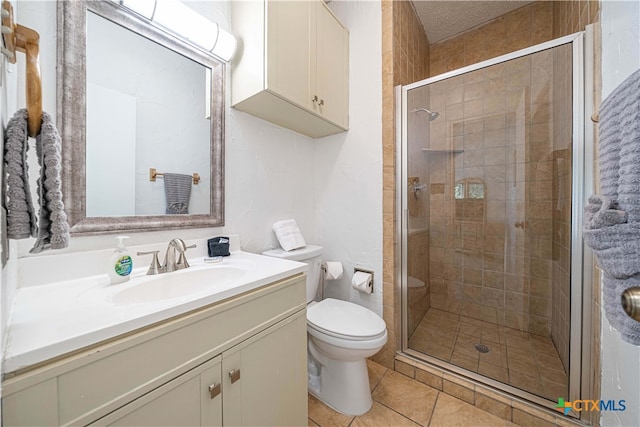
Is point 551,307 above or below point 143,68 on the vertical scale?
below

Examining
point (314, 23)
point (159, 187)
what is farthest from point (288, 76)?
point (159, 187)

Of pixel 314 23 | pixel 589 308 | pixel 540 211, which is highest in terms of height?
pixel 314 23

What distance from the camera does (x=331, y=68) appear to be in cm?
150

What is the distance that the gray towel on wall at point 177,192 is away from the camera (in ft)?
3.48

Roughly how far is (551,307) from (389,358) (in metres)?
0.97

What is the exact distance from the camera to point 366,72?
5.17ft

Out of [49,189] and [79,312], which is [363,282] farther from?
[49,189]

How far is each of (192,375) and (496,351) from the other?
1695 mm

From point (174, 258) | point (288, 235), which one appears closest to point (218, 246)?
point (174, 258)

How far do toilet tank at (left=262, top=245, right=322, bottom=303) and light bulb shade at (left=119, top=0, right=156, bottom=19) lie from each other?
1.20m

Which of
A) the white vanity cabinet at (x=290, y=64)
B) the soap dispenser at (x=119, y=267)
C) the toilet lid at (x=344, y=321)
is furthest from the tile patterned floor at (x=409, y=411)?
the white vanity cabinet at (x=290, y=64)

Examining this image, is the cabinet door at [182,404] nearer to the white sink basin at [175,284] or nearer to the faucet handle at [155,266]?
the white sink basin at [175,284]

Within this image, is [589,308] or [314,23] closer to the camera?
[589,308]

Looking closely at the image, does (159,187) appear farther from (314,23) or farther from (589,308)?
(589,308)
